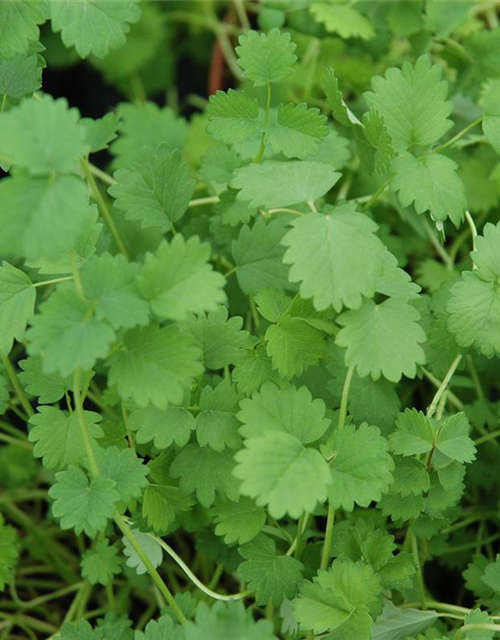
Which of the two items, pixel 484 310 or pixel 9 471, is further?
pixel 9 471

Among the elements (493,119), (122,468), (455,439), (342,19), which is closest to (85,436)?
(122,468)

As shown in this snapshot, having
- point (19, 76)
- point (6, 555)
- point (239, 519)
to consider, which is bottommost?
point (6, 555)

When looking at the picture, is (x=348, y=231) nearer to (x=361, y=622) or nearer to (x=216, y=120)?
(x=216, y=120)

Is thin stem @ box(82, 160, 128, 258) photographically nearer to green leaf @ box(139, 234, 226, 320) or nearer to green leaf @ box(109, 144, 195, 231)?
green leaf @ box(109, 144, 195, 231)

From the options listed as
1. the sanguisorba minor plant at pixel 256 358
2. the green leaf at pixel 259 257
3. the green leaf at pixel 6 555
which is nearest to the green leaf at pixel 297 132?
the sanguisorba minor plant at pixel 256 358

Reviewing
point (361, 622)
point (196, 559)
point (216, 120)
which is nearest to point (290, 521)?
point (196, 559)

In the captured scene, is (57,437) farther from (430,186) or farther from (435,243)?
(435,243)
